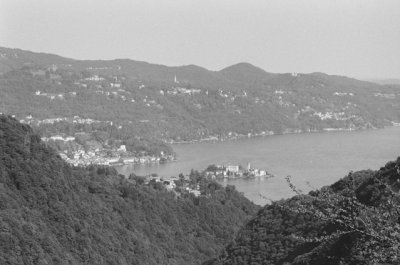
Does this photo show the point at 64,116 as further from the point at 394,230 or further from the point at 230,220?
the point at 394,230

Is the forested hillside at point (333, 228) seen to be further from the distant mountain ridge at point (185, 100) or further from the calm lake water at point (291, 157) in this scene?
the distant mountain ridge at point (185, 100)

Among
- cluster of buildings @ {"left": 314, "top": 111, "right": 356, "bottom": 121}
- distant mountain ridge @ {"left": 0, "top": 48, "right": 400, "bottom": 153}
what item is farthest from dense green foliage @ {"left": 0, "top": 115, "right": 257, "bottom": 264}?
cluster of buildings @ {"left": 314, "top": 111, "right": 356, "bottom": 121}

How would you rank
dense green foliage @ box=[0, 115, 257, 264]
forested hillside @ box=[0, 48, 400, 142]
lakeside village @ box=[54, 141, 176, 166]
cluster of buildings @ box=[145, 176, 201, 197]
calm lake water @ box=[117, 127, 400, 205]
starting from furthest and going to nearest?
1. forested hillside @ box=[0, 48, 400, 142]
2. lakeside village @ box=[54, 141, 176, 166]
3. calm lake water @ box=[117, 127, 400, 205]
4. cluster of buildings @ box=[145, 176, 201, 197]
5. dense green foliage @ box=[0, 115, 257, 264]

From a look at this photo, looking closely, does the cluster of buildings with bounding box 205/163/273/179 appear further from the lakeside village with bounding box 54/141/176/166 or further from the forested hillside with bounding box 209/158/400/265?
the forested hillside with bounding box 209/158/400/265

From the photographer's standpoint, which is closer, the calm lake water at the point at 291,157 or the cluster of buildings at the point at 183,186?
the cluster of buildings at the point at 183,186

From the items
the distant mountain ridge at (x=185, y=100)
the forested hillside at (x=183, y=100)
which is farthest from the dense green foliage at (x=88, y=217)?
the distant mountain ridge at (x=185, y=100)

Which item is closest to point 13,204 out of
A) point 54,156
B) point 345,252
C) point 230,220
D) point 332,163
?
point 54,156
